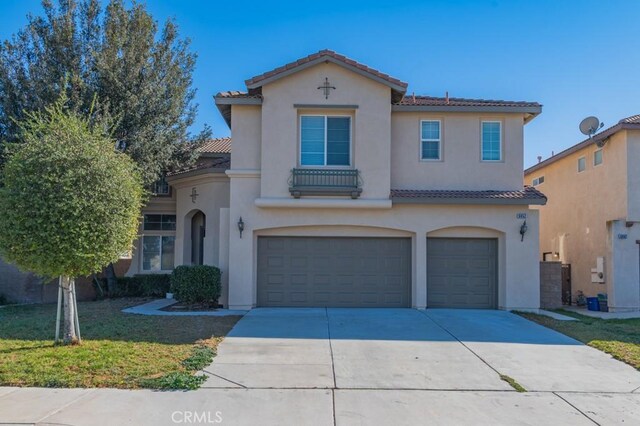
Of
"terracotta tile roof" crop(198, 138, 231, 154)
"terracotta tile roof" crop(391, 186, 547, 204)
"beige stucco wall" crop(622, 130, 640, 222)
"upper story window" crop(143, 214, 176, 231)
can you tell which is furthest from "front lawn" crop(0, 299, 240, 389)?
"beige stucco wall" crop(622, 130, 640, 222)

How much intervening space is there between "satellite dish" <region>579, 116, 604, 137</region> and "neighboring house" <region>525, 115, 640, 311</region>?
0.81 feet

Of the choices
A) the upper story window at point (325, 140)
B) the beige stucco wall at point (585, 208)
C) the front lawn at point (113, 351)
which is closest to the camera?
the front lawn at point (113, 351)

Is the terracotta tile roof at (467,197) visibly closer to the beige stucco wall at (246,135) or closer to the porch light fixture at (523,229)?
the porch light fixture at (523,229)

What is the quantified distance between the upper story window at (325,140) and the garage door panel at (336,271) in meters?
2.30

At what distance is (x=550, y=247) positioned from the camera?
22.4 metres

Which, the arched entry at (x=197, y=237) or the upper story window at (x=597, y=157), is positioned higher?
the upper story window at (x=597, y=157)

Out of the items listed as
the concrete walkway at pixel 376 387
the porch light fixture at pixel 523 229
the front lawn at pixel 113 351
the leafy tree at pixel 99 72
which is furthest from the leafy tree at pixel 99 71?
the porch light fixture at pixel 523 229

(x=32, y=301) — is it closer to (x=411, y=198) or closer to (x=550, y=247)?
(x=411, y=198)

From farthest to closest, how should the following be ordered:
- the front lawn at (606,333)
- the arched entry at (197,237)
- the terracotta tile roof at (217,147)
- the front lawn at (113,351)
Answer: the terracotta tile roof at (217,147) → the arched entry at (197,237) → the front lawn at (606,333) → the front lawn at (113,351)

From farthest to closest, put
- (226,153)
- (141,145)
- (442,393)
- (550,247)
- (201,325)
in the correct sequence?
(550,247) → (226,153) → (141,145) → (201,325) → (442,393)

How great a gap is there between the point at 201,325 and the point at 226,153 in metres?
9.66

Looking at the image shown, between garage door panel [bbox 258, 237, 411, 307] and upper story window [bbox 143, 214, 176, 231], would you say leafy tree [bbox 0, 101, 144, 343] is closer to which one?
garage door panel [bbox 258, 237, 411, 307]

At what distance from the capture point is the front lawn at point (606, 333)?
10250 millimetres

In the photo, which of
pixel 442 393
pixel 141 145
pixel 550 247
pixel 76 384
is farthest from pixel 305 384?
pixel 550 247
